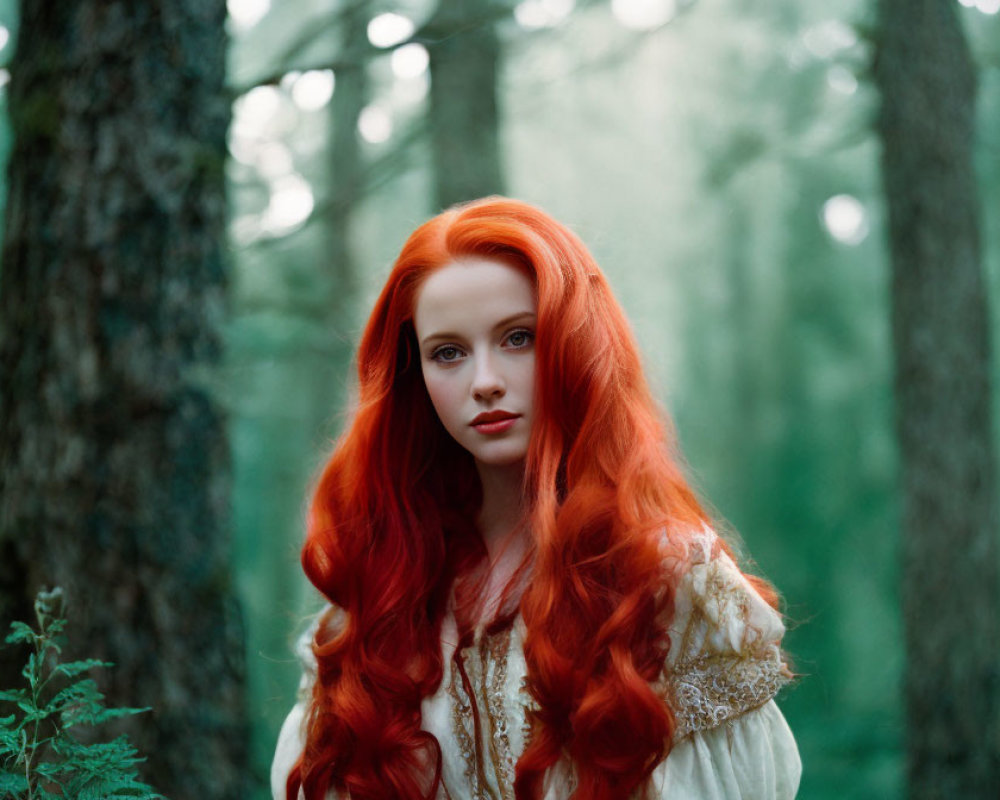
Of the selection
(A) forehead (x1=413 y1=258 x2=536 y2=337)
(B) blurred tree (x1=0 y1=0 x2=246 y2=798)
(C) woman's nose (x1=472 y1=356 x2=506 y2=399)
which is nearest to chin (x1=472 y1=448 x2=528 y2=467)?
(C) woman's nose (x1=472 y1=356 x2=506 y2=399)

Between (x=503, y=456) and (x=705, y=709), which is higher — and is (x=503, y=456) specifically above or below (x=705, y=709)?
above

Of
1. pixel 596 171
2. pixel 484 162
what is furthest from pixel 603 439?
pixel 596 171

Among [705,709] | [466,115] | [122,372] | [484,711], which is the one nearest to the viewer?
[705,709]

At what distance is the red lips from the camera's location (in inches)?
74.9

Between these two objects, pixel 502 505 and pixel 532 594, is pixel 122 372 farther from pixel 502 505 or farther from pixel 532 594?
pixel 532 594

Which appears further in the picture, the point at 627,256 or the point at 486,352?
the point at 627,256

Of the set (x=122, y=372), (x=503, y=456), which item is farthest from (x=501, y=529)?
(x=122, y=372)

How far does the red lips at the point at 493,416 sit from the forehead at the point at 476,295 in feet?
0.53

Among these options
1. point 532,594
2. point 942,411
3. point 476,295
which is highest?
point 476,295

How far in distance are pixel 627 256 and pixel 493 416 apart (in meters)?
9.34

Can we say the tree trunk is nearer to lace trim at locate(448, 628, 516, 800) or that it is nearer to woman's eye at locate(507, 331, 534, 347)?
woman's eye at locate(507, 331, 534, 347)

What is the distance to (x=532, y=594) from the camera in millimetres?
1873

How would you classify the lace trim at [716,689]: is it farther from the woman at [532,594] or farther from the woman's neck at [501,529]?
the woman's neck at [501,529]

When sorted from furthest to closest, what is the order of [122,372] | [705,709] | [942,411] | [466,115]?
[942,411] → [466,115] → [122,372] → [705,709]
